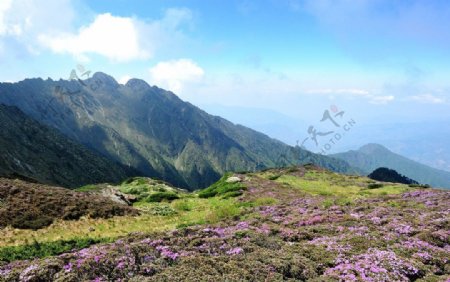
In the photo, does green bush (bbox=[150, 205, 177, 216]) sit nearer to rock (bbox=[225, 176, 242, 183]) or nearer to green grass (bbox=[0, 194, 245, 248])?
green grass (bbox=[0, 194, 245, 248])

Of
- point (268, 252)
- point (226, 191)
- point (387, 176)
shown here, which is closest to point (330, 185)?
point (226, 191)

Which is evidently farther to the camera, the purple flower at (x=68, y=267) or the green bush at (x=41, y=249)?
the green bush at (x=41, y=249)

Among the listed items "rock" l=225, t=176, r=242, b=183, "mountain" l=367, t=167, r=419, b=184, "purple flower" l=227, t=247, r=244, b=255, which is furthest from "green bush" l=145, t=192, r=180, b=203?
"mountain" l=367, t=167, r=419, b=184

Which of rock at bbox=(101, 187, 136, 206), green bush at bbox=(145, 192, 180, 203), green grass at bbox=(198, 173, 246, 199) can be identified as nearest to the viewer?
rock at bbox=(101, 187, 136, 206)

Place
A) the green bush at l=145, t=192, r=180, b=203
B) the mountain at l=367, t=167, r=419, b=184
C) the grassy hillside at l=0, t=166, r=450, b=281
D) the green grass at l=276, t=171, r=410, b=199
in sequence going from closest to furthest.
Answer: the grassy hillside at l=0, t=166, r=450, b=281 → the green bush at l=145, t=192, r=180, b=203 → the green grass at l=276, t=171, r=410, b=199 → the mountain at l=367, t=167, r=419, b=184

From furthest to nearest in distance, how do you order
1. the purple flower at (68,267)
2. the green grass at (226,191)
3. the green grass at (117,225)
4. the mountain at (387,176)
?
the mountain at (387,176) → the green grass at (226,191) → the green grass at (117,225) → the purple flower at (68,267)

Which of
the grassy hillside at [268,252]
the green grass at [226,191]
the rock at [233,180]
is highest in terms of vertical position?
the rock at [233,180]

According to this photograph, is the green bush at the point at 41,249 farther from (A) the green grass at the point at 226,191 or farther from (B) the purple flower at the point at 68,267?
(A) the green grass at the point at 226,191

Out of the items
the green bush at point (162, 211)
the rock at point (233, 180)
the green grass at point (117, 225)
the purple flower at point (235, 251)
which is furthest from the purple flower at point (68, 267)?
the rock at point (233, 180)

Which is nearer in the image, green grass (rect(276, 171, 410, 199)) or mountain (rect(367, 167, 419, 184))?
green grass (rect(276, 171, 410, 199))

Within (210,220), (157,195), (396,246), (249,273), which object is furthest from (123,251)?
(157,195)

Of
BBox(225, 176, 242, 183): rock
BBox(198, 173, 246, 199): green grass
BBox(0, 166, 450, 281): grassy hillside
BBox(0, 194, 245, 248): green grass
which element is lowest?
BBox(0, 194, 245, 248): green grass

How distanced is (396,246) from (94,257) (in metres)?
12.7

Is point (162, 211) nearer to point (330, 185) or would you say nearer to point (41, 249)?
point (41, 249)
